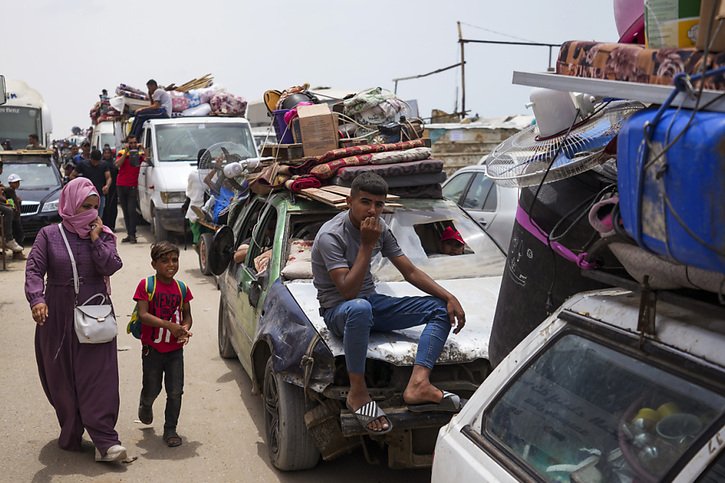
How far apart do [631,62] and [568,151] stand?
73 centimetres

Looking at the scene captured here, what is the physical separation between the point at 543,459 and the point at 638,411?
323mm

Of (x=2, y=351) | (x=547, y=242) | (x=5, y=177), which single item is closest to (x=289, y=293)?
(x=547, y=242)

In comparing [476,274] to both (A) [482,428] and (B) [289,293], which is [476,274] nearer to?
(B) [289,293]

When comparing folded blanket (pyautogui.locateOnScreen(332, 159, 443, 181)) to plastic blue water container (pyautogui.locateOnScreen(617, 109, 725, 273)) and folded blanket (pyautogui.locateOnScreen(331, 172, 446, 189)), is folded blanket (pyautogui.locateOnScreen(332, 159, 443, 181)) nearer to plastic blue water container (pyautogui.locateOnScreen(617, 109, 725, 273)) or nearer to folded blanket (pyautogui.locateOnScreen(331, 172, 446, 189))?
folded blanket (pyautogui.locateOnScreen(331, 172, 446, 189))

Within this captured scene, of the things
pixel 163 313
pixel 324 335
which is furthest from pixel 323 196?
pixel 324 335

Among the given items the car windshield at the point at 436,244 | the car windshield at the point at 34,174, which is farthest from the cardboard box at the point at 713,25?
the car windshield at the point at 34,174

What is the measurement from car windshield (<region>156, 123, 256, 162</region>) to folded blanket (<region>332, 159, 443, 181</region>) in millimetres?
9450

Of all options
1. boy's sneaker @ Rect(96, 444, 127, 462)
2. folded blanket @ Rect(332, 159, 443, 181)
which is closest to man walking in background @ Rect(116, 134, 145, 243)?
folded blanket @ Rect(332, 159, 443, 181)

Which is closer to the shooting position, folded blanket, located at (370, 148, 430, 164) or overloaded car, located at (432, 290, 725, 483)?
overloaded car, located at (432, 290, 725, 483)

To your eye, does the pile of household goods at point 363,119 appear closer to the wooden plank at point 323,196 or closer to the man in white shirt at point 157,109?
the wooden plank at point 323,196

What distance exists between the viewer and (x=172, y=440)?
5508mm

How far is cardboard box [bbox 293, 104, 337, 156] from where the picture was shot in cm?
686

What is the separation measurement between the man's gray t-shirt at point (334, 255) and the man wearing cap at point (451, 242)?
145cm

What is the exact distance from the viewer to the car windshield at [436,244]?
5.74 m
